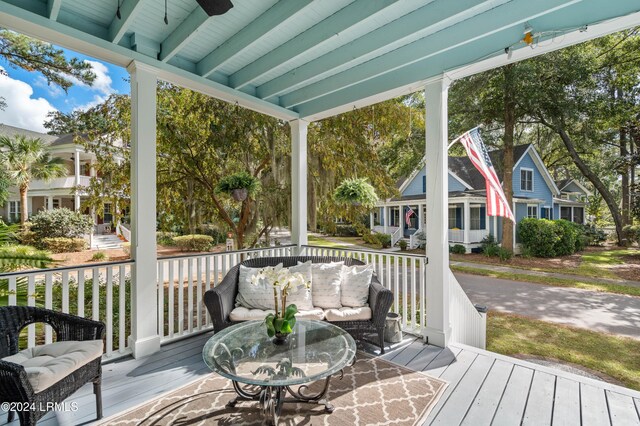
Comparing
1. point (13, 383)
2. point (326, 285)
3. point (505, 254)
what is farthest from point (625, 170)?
point (13, 383)

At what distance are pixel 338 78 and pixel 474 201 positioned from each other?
10520 millimetres

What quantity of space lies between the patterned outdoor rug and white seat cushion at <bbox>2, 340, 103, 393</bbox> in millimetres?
494

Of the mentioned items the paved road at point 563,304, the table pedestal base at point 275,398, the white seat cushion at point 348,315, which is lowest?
the paved road at point 563,304

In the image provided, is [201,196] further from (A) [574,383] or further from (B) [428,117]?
(A) [574,383]

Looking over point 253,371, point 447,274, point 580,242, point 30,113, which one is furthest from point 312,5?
point 580,242

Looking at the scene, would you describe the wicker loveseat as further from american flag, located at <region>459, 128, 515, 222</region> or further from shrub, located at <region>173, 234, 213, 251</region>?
shrub, located at <region>173, 234, 213, 251</region>

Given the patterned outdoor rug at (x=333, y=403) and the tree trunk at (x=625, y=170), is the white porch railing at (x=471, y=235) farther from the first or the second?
the patterned outdoor rug at (x=333, y=403)

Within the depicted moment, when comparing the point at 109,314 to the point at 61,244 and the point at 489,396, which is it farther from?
the point at 61,244

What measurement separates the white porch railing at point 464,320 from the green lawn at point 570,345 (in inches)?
17.6

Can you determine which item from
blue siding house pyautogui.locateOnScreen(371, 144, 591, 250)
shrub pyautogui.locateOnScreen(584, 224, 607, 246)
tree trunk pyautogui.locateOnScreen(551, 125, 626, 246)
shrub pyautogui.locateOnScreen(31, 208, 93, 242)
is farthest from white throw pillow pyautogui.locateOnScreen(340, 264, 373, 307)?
shrub pyautogui.locateOnScreen(584, 224, 607, 246)

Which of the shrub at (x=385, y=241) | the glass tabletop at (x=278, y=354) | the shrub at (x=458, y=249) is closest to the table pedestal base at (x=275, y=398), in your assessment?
the glass tabletop at (x=278, y=354)

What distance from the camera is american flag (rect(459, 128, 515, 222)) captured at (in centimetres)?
301

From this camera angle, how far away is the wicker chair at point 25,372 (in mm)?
1471

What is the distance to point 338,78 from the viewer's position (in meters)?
3.59
